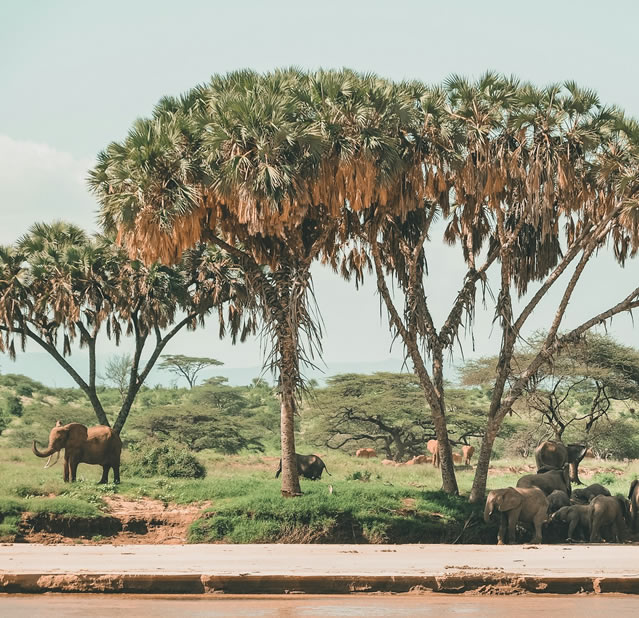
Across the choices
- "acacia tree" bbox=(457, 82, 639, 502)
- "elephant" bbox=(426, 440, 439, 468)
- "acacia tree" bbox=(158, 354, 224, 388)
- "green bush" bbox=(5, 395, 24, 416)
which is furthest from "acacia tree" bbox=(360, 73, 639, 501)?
"acacia tree" bbox=(158, 354, 224, 388)

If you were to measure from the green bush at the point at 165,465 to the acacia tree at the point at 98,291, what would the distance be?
2.09 m

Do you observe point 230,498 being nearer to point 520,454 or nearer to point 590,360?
point 590,360

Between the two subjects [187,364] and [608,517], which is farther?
[187,364]

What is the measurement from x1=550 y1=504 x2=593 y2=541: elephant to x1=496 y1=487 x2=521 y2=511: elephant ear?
46.5 inches

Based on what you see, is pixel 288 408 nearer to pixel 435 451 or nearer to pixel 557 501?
pixel 557 501

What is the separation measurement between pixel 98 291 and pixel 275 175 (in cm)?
1248

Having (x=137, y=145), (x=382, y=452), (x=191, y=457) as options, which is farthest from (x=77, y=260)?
(x=382, y=452)

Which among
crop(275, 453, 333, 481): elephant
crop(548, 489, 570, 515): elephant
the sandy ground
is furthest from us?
crop(275, 453, 333, 481): elephant

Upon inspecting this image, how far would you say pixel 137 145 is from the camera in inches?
867

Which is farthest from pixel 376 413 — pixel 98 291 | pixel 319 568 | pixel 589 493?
pixel 319 568

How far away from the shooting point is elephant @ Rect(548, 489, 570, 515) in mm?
22016

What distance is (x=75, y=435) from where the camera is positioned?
25.0 m

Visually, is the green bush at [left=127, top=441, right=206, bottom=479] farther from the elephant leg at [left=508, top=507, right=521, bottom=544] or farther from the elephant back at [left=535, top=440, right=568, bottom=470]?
the elephant leg at [left=508, top=507, right=521, bottom=544]

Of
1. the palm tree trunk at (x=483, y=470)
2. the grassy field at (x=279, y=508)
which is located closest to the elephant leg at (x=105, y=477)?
the grassy field at (x=279, y=508)
